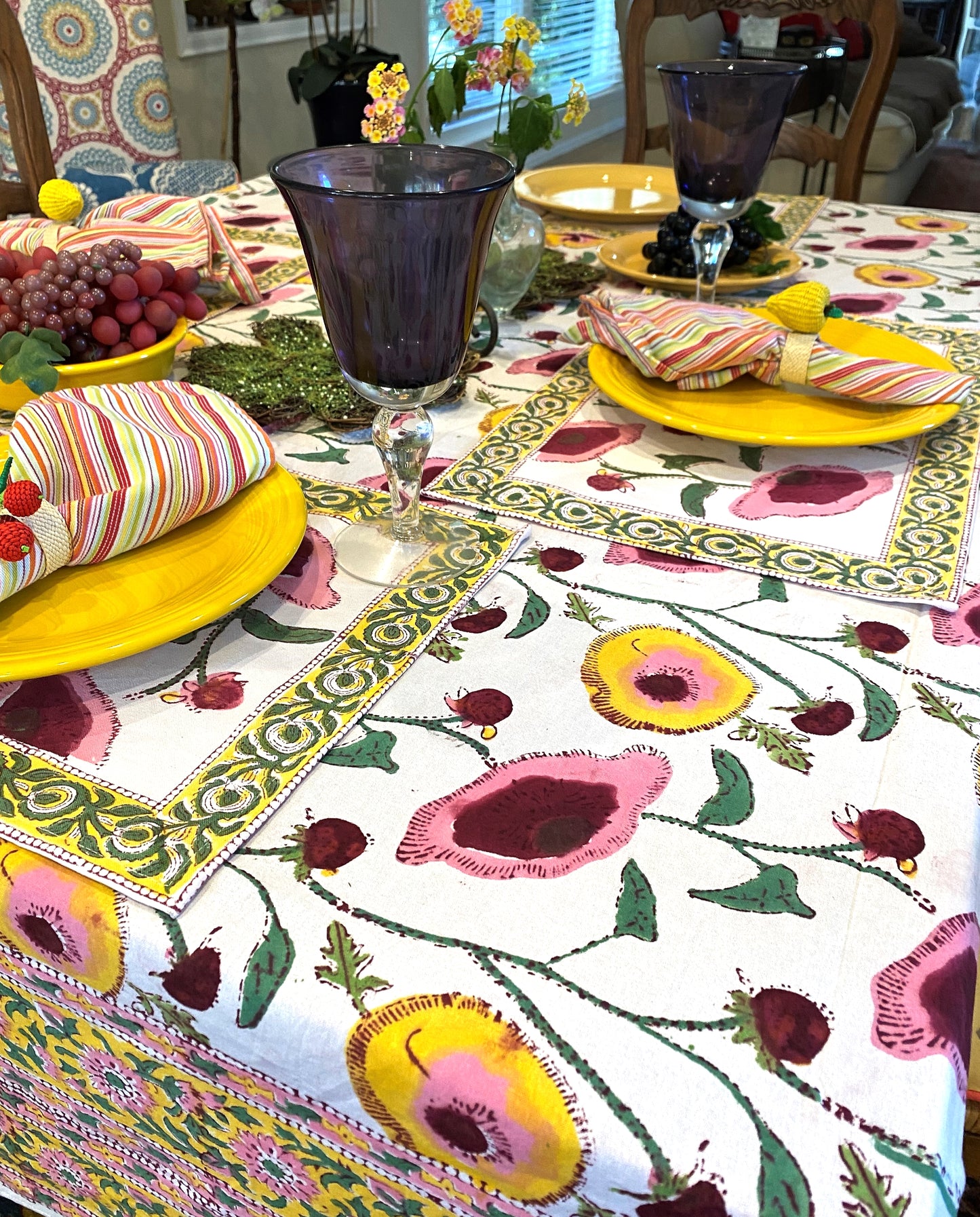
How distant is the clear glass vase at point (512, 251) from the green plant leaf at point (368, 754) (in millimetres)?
621

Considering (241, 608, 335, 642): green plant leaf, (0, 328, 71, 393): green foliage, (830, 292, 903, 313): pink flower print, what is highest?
(0, 328, 71, 393): green foliage

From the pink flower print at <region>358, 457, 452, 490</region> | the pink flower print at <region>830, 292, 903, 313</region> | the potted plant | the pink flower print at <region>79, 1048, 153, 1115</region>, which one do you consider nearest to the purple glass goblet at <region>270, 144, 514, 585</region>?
the pink flower print at <region>358, 457, 452, 490</region>

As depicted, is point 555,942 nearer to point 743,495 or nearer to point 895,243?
point 743,495

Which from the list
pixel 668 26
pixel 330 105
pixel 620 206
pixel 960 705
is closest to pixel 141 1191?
pixel 960 705

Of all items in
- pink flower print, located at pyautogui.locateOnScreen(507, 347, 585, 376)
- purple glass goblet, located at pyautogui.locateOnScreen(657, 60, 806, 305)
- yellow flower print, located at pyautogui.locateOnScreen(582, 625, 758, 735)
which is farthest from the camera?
pink flower print, located at pyautogui.locateOnScreen(507, 347, 585, 376)

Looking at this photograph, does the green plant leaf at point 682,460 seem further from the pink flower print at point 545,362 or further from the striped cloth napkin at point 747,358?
the pink flower print at point 545,362

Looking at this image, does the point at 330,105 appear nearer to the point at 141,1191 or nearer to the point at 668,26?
the point at 668,26

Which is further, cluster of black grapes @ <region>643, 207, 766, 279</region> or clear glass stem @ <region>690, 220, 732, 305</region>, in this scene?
cluster of black grapes @ <region>643, 207, 766, 279</region>

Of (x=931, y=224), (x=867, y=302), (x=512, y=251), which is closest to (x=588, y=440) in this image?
(x=512, y=251)

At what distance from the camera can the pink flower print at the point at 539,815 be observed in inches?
18.3

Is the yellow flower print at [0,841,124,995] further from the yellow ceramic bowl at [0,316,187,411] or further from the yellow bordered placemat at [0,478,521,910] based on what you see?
the yellow ceramic bowl at [0,316,187,411]

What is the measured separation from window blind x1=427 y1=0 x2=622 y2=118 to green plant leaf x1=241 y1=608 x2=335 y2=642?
A: 4.70 m

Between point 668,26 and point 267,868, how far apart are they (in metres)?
4.30

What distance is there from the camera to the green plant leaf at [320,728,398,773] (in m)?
0.52
